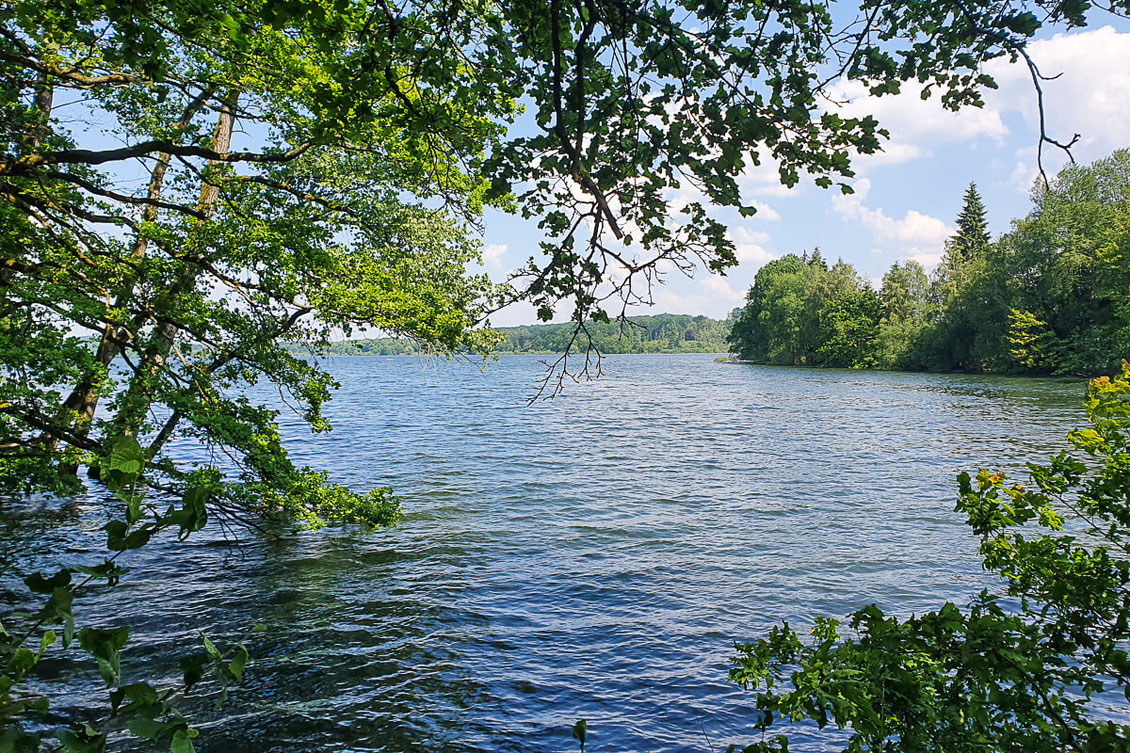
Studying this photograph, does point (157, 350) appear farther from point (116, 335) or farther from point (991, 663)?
point (991, 663)

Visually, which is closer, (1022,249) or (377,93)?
(377,93)

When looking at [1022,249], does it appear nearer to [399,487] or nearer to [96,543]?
[399,487]

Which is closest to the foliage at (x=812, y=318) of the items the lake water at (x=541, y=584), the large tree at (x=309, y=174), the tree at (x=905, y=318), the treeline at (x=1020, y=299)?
the treeline at (x=1020, y=299)

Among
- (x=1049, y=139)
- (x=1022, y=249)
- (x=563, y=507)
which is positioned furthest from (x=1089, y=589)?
(x=1022, y=249)

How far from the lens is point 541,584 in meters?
12.5

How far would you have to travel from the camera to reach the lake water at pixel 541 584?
8008mm

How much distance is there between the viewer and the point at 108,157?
30.1 ft

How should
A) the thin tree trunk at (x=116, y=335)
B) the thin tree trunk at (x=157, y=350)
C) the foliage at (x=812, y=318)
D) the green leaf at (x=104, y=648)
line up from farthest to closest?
the foliage at (x=812, y=318) < the thin tree trunk at (x=157, y=350) < the thin tree trunk at (x=116, y=335) < the green leaf at (x=104, y=648)

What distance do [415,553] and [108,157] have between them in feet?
30.0

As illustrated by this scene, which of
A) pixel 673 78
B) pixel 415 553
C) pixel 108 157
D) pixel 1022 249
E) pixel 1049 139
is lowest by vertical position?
pixel 415 553

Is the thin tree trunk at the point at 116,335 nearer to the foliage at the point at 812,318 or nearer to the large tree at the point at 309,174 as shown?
the large tree at the point at 309,174

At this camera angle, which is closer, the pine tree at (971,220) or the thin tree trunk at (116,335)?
the thin tree trunk at (116,335)

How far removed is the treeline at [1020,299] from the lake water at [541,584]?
29.9 metres

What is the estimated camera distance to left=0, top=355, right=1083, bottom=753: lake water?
8.01 metres
